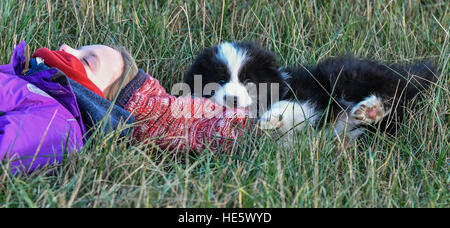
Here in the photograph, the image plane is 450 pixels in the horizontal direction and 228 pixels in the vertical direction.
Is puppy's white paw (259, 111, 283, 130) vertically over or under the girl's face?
under

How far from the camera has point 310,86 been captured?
3562 millimetres

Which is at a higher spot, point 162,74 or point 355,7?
point 355,7

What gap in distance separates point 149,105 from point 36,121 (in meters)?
0.62

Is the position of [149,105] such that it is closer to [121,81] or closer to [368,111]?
[121,81]

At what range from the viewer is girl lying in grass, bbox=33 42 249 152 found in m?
3.13

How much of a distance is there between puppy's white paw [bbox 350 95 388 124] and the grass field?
146 millimetres

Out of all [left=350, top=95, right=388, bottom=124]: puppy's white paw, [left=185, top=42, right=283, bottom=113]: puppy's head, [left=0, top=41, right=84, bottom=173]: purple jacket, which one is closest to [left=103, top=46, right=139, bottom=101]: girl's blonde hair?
[left=0, top=41, right=84, bottom=173]: purple jacket

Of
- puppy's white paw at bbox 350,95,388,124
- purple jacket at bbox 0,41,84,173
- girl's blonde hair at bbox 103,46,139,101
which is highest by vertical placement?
girl's blonde hair at bbox 103,46,139,101

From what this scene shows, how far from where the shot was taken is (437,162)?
119 inches

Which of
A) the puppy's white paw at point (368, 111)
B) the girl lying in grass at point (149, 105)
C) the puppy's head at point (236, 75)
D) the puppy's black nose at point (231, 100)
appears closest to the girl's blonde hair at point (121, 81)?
the girl lying in grass at point (149, 105)

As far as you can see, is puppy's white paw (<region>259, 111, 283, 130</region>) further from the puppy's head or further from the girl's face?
the girl's face

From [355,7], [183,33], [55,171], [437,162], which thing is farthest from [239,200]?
[355,7]
